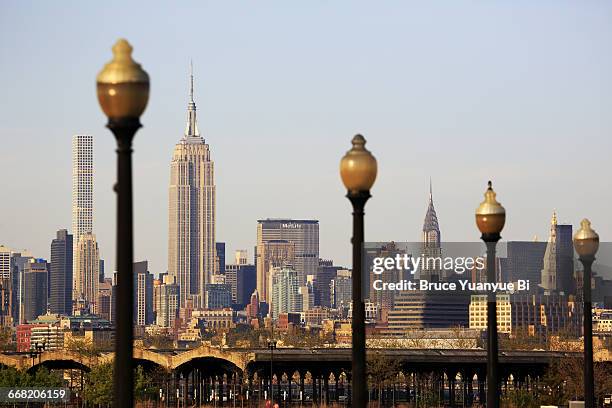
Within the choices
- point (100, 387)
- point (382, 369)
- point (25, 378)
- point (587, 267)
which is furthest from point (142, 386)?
point (587, 267)

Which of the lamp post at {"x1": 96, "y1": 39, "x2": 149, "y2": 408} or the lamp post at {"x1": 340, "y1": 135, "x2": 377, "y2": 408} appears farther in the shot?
the lamp post at {"x1": 340, "y1": 135, "x2": 377, "y2": 408}

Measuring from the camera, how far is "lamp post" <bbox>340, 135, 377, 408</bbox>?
57.8ft

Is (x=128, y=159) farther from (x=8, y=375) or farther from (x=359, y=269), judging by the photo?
(x=8, y=375)

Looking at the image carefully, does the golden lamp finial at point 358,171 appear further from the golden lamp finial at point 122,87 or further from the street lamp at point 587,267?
the street lamp at point 587,267

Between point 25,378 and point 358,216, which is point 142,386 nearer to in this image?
point 25,378

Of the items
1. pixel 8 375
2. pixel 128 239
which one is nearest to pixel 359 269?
pixel 128 239

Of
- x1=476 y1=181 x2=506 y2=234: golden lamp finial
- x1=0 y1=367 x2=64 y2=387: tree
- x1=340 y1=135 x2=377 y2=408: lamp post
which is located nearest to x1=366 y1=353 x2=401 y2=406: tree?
x1=0 y1=367 x2=64 y2=387: tree

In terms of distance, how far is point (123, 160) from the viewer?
14352 mm

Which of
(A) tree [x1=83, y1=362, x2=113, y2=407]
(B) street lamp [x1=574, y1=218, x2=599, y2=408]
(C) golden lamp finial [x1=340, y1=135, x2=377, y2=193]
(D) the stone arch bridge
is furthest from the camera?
(D) the stone arch bridge

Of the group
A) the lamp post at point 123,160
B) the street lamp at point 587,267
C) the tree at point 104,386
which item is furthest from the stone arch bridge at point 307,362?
the lamp post at point 123,160

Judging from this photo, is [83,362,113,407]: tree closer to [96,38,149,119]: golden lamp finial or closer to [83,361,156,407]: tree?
[83,361,156,407]: tree

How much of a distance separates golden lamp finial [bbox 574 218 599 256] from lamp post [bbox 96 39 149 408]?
492 inches

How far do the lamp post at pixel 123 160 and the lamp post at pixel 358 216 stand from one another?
370cm

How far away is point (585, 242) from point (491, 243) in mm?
4570
